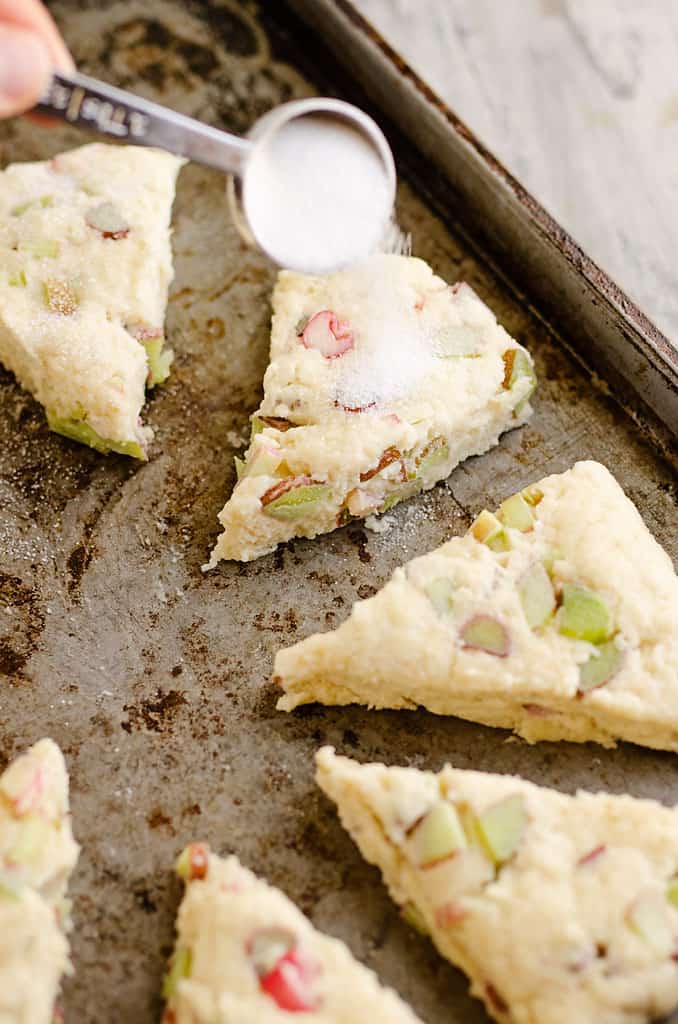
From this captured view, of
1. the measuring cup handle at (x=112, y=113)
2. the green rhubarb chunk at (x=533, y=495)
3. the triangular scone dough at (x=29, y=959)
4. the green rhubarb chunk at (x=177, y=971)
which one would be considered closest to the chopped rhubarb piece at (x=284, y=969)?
the green rhubarb chunk at (x=177, y=971)

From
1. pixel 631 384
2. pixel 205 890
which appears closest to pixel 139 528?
pixel 205 890

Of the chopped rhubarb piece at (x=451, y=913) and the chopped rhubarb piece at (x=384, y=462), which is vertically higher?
the chopped rhubarb piece at (x=384, y=462)

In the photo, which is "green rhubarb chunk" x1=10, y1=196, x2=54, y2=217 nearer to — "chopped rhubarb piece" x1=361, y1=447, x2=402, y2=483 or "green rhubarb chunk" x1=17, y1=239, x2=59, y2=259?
"green rhubarb chunk" x1=17, y1=239, x2=59, y2=259

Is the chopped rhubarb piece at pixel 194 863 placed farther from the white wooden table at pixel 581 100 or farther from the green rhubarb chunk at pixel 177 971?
the white wooden table at pixel 581 100

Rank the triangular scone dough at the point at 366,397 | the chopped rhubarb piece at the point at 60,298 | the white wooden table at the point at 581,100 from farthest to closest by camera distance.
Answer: the white wooden table at the point at 581,100 → the chopped rhubarb piece at the point at 60,298 → the triangular scone dough at the point at 366,397

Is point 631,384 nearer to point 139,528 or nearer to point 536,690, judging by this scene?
point 536,690

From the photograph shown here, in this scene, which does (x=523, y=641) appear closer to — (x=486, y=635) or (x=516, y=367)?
(x=486, y=635)

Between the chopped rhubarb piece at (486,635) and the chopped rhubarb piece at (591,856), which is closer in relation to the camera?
the chopped rhubarb piece at (591,856)
